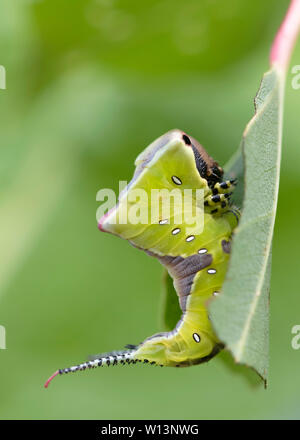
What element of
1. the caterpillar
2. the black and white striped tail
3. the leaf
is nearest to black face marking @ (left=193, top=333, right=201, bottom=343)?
the caterpillar

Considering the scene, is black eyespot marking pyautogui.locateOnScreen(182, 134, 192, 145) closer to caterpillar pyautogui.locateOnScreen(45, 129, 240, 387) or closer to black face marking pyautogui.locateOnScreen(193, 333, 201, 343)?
caterpillar pyautogui.locateOnScreen(45, 129, 240, 387)

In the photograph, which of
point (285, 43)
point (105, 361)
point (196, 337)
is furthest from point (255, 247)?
point (105, 361)

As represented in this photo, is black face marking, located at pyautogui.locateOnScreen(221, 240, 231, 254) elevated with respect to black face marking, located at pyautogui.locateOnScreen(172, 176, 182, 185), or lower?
lower

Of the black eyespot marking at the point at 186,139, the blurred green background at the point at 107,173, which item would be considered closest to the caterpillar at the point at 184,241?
the black eyespot marking at the point at 186,139

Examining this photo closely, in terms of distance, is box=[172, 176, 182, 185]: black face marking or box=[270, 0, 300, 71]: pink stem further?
box=[172, 176, 182, 185]: black face marking

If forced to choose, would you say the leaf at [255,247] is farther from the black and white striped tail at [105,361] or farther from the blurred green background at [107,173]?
the blurred green background at [107,173]

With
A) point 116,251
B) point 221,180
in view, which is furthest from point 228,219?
point 116,251

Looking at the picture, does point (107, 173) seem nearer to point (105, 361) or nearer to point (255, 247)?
point (105, 361)

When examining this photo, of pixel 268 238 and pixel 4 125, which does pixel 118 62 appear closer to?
pixel 4 125
